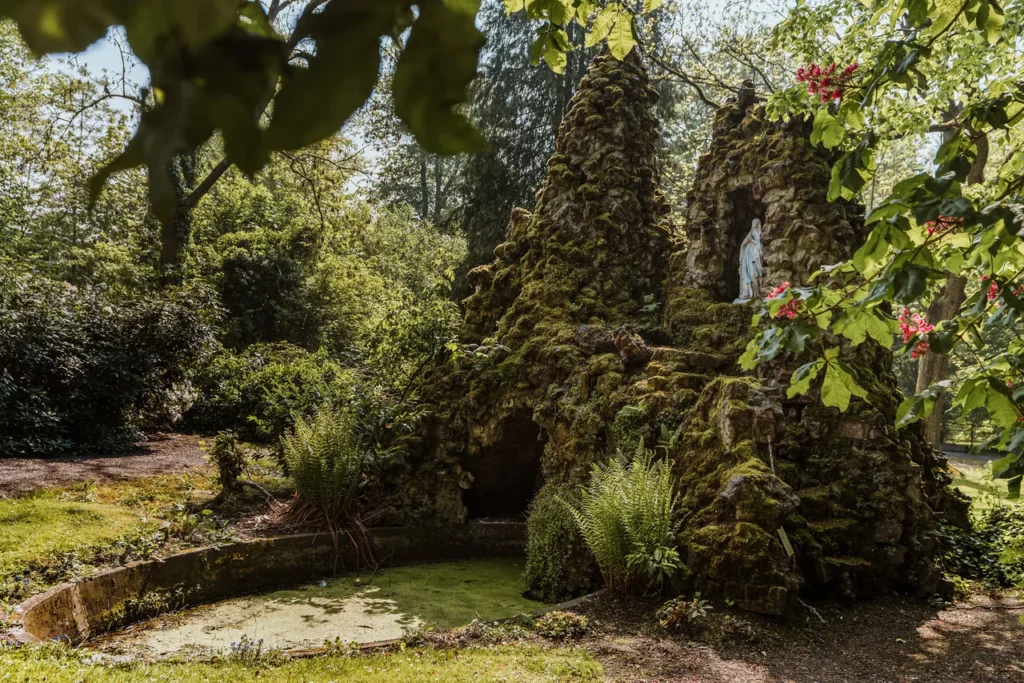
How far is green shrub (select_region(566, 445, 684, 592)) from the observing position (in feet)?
16.2

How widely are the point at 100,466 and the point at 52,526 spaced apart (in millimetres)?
2516

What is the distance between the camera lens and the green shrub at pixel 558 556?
564 cm

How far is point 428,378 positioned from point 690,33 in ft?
41.4

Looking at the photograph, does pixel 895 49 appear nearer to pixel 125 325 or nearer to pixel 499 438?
pixel 499 438

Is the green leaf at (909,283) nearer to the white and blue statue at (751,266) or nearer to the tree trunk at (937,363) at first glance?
the white and blue statue at (751,266)

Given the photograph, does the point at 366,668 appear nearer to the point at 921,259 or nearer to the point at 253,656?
the point at 253,656

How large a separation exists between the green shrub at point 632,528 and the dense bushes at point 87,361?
7014 millimetres

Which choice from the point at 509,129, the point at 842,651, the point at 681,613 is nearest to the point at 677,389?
the point at 681,613

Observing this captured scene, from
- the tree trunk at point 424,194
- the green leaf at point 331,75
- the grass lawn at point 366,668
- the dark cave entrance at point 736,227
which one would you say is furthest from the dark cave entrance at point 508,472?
the tree trunk at point 424,194

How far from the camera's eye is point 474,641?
4.18 meters

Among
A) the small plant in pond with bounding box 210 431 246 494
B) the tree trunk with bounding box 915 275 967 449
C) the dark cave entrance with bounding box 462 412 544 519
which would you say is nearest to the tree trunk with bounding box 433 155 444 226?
the tree trunk with bounding box 915 275 967 449

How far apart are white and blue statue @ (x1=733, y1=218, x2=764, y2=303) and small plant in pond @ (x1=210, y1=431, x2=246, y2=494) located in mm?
5614

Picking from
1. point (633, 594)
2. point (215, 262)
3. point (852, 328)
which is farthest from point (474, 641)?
point (215, 262)

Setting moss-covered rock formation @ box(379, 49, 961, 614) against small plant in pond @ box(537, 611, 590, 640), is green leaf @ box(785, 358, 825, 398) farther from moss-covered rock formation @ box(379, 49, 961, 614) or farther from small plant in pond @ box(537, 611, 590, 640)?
moss-covered rock formation @ box(379, 49, 961, 614)
